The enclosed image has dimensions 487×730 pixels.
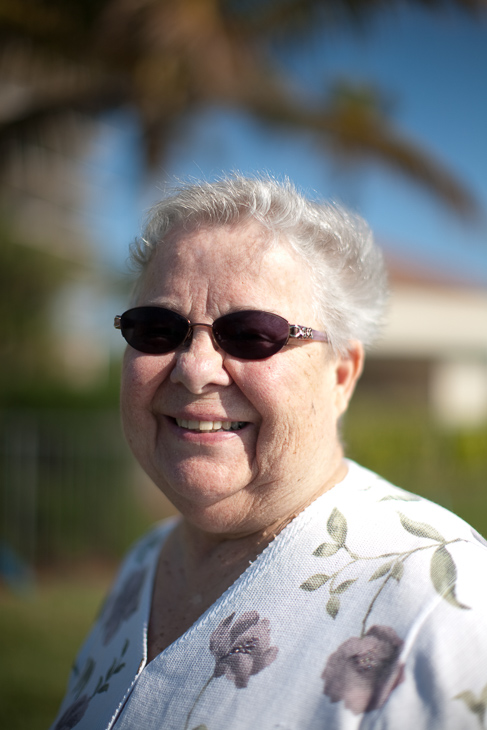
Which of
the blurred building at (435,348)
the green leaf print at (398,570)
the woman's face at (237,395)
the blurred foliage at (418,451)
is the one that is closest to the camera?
the green leaf print at (398,570)

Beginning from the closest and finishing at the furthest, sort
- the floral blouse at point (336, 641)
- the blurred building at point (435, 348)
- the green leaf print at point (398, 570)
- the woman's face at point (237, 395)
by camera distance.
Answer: the floral blouse at point (336, 641) < the green leaf print at point (398, 570) < the woman's face at point (237, 395) < the blurred building at point (435, 348)

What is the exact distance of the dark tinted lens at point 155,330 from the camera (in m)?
1.67

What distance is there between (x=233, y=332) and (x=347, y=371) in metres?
0.44

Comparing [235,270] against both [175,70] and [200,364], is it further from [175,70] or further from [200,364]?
[175,70]

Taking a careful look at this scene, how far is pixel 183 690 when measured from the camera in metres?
1.42

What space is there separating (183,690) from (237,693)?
15 centimetres

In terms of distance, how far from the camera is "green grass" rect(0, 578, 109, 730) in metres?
3.90

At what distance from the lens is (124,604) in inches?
78.3

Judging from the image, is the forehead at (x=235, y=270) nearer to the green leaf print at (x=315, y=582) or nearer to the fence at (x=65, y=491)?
the green leaf print at (x=315, y=582)

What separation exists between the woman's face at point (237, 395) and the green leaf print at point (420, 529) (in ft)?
0.97

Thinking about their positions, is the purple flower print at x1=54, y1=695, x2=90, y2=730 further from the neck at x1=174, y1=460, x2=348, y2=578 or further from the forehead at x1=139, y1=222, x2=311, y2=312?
the forehead at x1=139, y1=222, x2=311, y2=312

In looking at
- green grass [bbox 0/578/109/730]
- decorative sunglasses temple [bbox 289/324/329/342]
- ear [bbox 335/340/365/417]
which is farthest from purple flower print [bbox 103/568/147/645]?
green grass [bbox 0/578/109/730]

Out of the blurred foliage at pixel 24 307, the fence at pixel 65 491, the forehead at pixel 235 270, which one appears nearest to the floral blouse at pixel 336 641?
the forehead at pixel 235 270

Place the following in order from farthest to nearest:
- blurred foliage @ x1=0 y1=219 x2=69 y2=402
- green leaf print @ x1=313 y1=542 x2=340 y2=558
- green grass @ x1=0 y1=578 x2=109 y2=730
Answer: blurred foliage @ x1=0 y1=219 x2=69 y2=402 → green grass @ x1=0 y1=578 x2=109 y2=730 → green leaf print @ x1=313 y1=542 x2=340 y2=558
